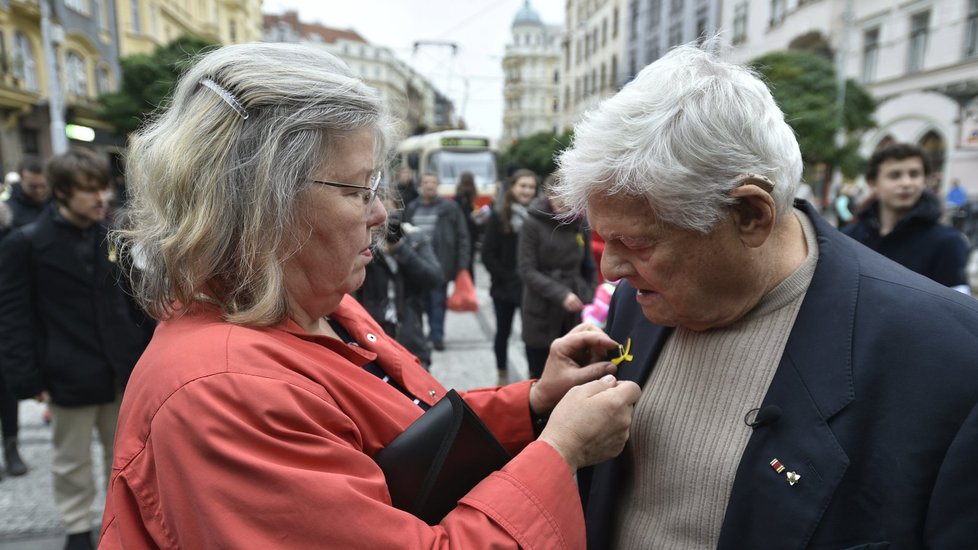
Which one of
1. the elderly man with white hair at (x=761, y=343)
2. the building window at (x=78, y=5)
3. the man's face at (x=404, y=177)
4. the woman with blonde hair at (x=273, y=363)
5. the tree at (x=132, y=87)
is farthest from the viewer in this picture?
the building window at (x=78, y=5)

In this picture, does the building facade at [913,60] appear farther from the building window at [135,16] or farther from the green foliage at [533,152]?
the building window at [135,16]

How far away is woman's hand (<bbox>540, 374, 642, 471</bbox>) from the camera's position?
1.11 metres

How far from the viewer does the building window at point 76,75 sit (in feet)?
76.9

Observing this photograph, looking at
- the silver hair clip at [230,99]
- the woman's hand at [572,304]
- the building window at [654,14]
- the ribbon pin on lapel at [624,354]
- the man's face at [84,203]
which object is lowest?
the woman's hand at [572,304]

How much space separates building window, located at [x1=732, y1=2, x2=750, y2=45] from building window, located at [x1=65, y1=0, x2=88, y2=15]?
27961mm

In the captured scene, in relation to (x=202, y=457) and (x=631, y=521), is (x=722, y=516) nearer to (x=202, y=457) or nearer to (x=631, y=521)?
(x=631, y=521)

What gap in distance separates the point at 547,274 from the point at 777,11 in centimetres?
2526

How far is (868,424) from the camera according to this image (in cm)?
102

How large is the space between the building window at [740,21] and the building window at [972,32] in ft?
32.4

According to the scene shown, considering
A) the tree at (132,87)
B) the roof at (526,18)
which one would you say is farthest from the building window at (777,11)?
the roof at (526,18)

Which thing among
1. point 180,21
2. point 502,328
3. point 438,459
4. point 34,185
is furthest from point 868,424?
point 180,21

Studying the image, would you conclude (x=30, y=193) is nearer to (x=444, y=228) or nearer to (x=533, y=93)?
(x=444, y=228)

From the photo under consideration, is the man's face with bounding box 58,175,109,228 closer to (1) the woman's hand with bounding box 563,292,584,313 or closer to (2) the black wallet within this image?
(2) the black wallet

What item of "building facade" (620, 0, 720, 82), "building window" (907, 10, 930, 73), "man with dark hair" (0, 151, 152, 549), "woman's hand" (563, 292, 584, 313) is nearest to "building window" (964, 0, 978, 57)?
"building window" (907, 10, 930, 73)
